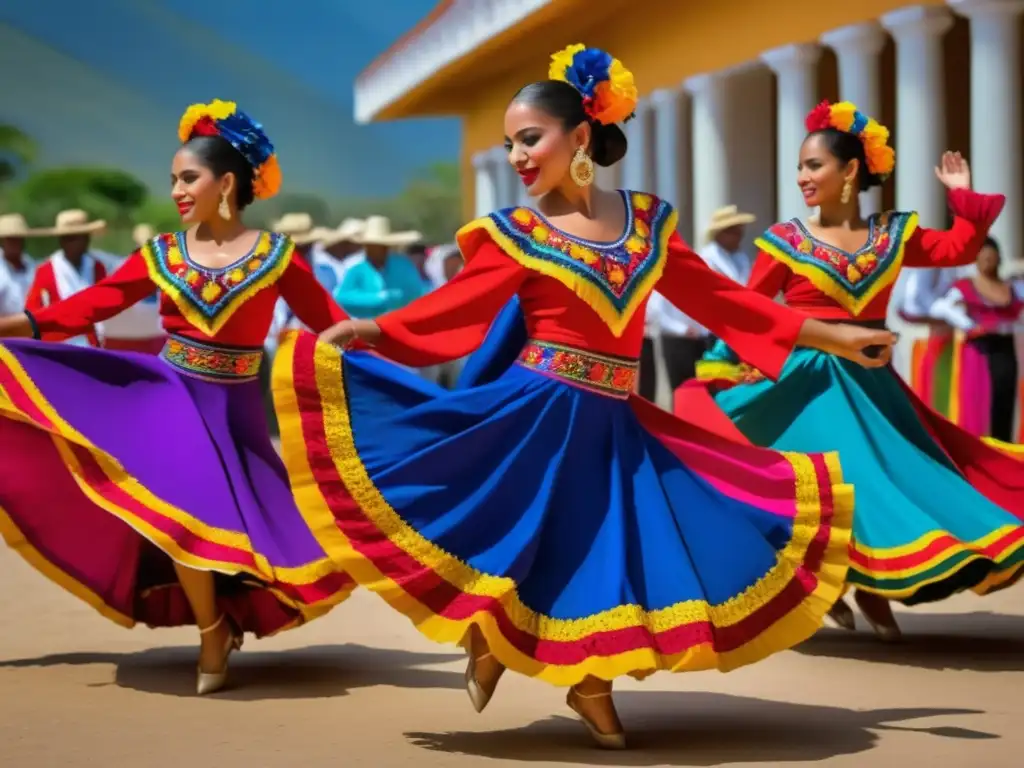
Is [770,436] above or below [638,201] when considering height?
below

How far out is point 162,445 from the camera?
6363 millimetres

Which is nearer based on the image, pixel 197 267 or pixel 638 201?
pixel 638 201

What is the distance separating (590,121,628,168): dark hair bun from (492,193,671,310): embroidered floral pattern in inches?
8.0

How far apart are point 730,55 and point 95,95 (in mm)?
36503

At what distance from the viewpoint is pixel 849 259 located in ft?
23.4

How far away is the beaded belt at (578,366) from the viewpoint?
5328mm

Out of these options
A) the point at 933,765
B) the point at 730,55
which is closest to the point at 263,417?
the point at 933,765

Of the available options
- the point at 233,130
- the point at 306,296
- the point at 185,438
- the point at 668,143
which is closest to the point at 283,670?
the point at 185,438

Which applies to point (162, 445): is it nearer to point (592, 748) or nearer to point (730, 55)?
point (592, 748)

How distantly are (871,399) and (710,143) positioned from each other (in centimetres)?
1320

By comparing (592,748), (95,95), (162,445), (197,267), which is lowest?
(592,748)

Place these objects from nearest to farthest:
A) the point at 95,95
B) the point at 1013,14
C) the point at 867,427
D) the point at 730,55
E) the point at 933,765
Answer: the point at 933,765, the point at 867,427, the point at 1013,14, the point at 730,55, the point at 95,95

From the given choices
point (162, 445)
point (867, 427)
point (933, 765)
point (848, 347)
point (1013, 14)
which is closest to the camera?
point (933, 765)

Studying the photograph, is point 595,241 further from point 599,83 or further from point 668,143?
point 668,143
